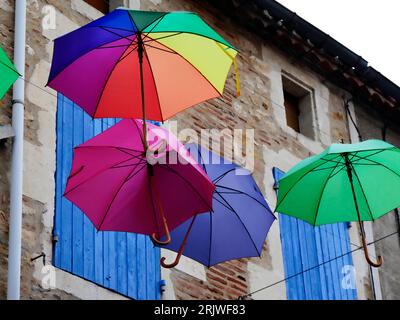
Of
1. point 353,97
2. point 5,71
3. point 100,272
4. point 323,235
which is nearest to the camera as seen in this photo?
point 5,71

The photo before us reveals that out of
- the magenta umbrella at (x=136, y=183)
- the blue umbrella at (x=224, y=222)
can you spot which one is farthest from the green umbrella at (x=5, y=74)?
the blue umbrella at (x=224, y=222)

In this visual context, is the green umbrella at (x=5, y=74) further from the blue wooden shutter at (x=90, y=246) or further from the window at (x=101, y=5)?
the window at (x=101, y=5)

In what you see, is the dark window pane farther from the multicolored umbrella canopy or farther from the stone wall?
the multicolored umbrella canopy

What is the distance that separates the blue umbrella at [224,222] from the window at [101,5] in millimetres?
2712

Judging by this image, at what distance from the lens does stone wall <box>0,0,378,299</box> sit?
408 inches

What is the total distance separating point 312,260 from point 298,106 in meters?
2.48

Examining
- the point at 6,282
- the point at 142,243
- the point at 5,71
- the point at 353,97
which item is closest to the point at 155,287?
the point at 142,243

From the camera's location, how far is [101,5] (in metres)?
12.6

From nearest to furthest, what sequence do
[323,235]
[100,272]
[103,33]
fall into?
[103,33]
[100,272]
[323,235]

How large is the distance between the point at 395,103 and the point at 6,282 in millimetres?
7024

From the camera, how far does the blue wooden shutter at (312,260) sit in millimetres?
12812

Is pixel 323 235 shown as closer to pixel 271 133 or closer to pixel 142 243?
pixel 271 133

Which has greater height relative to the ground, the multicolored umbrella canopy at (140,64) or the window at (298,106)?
the window at (298,106)

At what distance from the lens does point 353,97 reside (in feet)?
50.4
